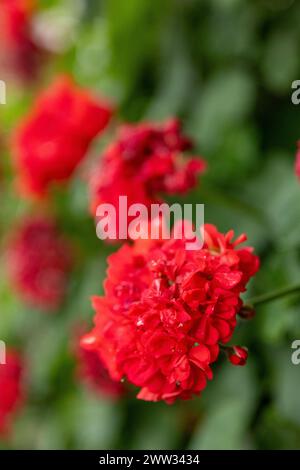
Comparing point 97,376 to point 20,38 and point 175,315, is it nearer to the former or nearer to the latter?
point 175,315

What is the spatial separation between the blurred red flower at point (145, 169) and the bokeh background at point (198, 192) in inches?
5.8

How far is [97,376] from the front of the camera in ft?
3.57

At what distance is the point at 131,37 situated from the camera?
1305mm

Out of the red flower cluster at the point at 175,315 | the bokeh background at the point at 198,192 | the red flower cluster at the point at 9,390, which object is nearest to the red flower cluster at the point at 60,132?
the bokeh background at the point at 198,192


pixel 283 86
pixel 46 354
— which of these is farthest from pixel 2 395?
pixel 283 86

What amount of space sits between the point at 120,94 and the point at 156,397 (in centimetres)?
87

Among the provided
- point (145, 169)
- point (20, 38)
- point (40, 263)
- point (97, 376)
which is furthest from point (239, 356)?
point (20, 38)

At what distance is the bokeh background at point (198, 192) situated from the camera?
2.88 feet

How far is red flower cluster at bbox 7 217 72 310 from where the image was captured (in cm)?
129

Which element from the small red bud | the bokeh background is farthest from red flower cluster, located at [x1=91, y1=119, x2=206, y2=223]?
the small red bud

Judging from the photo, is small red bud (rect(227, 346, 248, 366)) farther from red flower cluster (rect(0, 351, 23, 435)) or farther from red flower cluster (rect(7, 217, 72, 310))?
red flower cluster (rect(0, 351, 23, 435))

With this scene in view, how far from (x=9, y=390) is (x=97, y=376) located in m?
0.37
